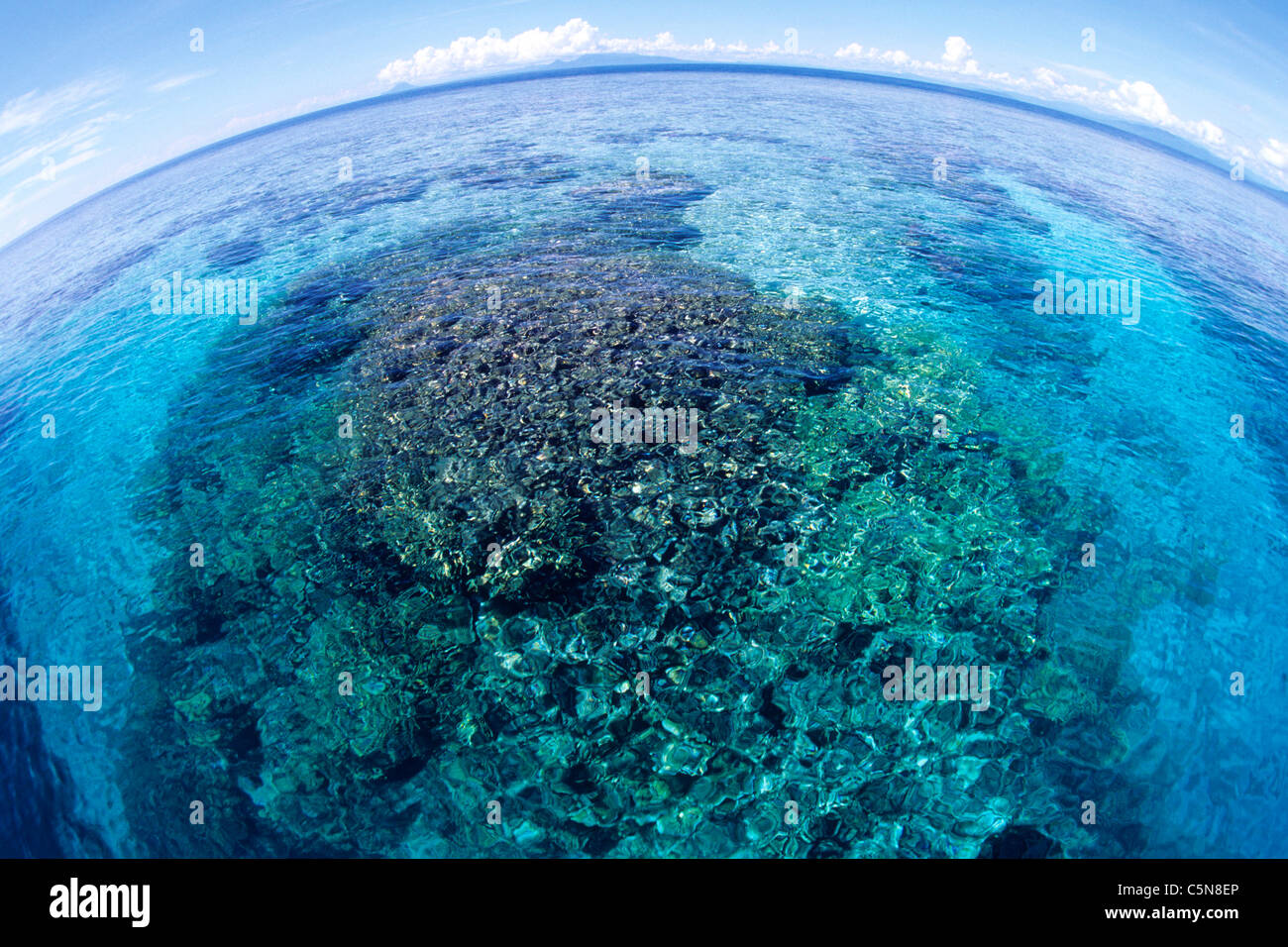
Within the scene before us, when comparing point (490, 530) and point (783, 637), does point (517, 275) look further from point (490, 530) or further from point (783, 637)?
point (783, 637)

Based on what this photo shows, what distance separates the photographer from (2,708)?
10.5m

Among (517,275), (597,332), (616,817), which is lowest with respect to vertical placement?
(616,817)

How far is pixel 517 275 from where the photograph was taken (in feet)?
74.4

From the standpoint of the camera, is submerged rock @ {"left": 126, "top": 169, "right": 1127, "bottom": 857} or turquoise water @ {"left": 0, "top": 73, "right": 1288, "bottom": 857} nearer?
submerged rock @ {"left": 126, "top": 169, "right": 1127, "bottom": 857}

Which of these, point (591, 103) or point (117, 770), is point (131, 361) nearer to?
point (117, 770)

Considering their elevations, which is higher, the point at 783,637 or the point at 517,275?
the point at 517,275

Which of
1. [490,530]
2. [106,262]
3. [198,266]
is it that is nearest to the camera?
[490,530]

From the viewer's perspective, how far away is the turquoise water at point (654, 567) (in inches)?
320

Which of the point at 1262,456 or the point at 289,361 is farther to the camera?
the point at 289,361

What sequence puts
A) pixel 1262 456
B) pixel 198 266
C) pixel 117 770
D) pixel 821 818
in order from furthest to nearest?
pixel 198 266, pixel 1262 456, pixel 117 770, pixel 821 818

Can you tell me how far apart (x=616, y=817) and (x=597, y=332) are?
14.4 m

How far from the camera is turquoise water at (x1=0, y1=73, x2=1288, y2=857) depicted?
8.12 meters

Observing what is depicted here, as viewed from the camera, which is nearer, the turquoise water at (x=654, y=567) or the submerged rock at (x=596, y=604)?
the submerged rock at (x=596, y=604)

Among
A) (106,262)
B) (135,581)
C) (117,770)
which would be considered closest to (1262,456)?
(117,770)
